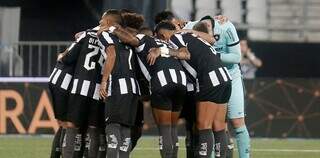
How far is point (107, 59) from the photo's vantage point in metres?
10.9

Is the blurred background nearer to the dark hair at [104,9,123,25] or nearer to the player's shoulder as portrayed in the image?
the player's shoulder

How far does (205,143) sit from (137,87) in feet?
3.36

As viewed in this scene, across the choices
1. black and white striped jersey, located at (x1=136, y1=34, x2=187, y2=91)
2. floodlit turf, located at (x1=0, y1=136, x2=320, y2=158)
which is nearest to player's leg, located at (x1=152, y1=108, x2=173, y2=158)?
black and white striped jersey, located at (x1=136, y1=34, x2=187, y2=91)

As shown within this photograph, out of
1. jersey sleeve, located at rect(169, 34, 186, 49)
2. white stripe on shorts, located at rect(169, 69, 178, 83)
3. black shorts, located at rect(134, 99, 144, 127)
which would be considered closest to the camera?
white stripe on shorts, located at rect(169, 69, 178, 83)

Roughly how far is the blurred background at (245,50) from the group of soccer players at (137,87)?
7413 mm

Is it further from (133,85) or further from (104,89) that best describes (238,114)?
(104,89)

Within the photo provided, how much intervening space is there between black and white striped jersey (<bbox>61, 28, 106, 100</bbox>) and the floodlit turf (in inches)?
119

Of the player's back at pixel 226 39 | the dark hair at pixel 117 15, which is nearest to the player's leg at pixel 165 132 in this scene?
the dark hair at pixel 117 15

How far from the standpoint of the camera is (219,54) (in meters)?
12.1

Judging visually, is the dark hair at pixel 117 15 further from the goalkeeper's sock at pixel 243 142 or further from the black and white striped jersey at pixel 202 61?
the goalkeeper's sock at pixel 243 142

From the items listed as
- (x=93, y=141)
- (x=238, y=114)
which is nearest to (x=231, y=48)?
(x=238, y=114)

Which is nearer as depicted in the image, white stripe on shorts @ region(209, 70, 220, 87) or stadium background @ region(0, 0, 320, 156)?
white stripe on shorts @ region(209, 70, 220, 87)

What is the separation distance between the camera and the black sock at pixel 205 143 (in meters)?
11.2

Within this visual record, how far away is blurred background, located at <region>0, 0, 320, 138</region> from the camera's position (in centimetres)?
1902
